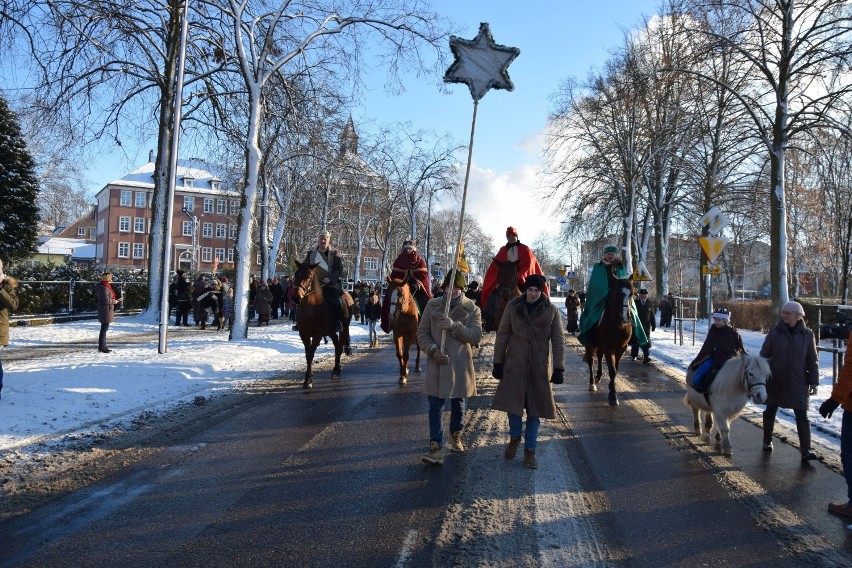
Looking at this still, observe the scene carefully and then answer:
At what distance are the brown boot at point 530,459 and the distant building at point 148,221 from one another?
73654 millimetres

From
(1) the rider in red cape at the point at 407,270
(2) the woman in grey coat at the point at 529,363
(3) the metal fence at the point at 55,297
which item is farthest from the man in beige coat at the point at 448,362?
(3) the metal fence at the point at 55,297

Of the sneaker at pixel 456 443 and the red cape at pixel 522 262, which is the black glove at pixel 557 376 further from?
the red cape at pixel 522 262

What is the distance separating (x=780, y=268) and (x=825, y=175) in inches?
154

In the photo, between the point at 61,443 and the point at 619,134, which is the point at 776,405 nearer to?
the point at 61,443

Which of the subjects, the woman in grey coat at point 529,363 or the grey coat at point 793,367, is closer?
the woman in grey coat at point 529,363

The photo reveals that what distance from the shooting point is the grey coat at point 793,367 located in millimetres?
7406

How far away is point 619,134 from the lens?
35.7m

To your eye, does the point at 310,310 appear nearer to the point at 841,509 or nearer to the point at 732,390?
the point at 732,390

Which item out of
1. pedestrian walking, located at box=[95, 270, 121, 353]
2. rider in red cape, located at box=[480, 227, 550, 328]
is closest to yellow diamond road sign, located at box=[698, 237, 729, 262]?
rider in red cape, located at box=[480, 227, 550, 328]

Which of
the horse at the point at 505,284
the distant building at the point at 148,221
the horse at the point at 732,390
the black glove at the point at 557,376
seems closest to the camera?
the black glove at the point at 557,376

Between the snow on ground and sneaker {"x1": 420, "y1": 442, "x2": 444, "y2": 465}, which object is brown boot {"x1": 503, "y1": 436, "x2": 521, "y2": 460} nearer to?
sneaker {"x1": 420, "y1": 442, "x2": 444, "y2": 465}

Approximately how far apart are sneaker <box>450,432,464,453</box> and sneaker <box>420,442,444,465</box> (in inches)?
16.0

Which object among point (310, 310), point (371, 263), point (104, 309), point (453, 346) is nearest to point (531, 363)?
point (453, 346)

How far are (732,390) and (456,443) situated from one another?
318 cm
